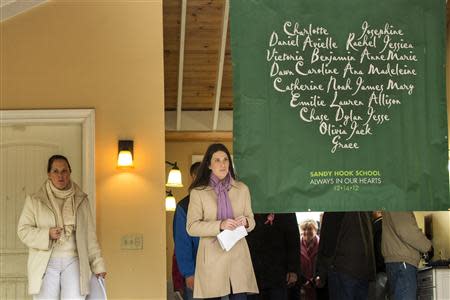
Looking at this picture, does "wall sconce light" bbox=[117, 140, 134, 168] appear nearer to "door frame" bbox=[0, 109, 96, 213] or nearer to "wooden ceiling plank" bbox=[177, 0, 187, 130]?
"door frame" bbox=[0, 109, 96, 213]

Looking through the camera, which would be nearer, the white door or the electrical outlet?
the electrical outlet

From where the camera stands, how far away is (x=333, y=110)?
6250 mm

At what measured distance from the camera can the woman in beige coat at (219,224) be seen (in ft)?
17.7

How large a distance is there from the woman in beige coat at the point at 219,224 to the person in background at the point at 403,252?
168 centimetres

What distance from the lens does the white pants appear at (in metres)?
6.02

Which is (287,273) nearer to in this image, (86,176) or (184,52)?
(86,176)

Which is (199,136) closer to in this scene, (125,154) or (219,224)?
(125,154)

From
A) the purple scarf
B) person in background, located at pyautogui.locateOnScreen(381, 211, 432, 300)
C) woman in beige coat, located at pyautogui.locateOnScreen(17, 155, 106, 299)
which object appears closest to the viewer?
the purple scarf

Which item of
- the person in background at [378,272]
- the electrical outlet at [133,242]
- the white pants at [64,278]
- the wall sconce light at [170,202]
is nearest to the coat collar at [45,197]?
the white pants at [64,278]

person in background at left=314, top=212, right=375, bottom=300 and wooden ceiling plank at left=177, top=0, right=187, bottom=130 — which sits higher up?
wooden ceiling plank at left=177, top=0, right=187, bottom=130

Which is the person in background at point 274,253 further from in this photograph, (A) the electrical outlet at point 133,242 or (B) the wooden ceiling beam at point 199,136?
(B) the wooden ceiling beam at point 199,136

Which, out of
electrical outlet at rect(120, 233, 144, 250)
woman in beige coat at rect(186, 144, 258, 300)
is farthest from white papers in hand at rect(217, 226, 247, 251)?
electrical outlet at rect(120, 233, 144, 250)

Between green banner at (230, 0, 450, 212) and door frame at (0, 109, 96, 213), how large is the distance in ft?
4.67

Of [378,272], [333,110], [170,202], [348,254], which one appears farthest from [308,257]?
[170,202]
